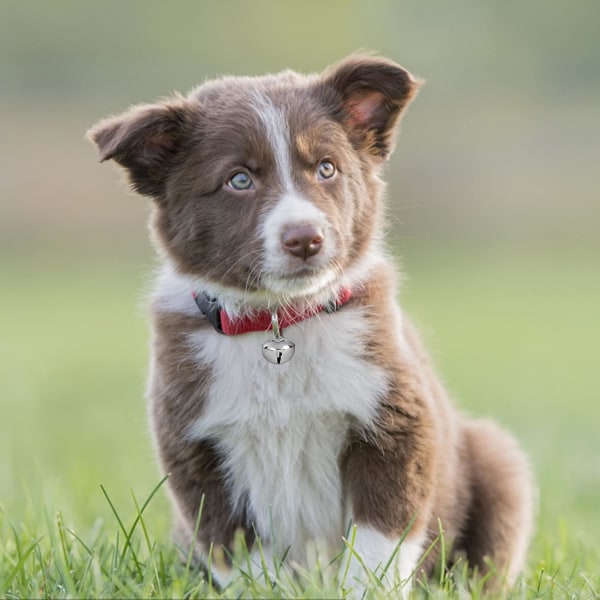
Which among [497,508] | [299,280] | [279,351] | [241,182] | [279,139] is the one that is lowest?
[497,508]

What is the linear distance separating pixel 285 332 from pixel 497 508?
1.32 meters

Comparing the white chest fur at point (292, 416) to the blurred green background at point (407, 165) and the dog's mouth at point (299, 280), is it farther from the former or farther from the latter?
the blurred green background at point (407, 165)

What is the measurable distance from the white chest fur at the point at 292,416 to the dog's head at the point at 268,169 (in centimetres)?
23

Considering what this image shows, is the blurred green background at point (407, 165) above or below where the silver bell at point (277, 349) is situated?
below

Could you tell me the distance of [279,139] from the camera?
4.47 metres

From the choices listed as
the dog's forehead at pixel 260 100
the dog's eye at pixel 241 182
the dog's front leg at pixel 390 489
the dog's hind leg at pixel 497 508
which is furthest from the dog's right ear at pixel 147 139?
the dog's hind leg at pixel 497 508

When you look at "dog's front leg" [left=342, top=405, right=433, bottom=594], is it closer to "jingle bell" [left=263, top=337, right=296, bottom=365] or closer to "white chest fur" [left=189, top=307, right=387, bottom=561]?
"white chest fur" [left=189, top=307, right=387, bottom=561]

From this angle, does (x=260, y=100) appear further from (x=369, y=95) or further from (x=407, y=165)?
(x=407, y=165)

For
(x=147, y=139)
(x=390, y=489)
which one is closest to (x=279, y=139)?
(x=147, y=139)

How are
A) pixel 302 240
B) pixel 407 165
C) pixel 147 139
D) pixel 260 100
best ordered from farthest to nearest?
pixel 407 165
pixel 147 139
pixel 260 100
pixel 302 240

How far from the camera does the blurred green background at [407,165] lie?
1598 centimetres

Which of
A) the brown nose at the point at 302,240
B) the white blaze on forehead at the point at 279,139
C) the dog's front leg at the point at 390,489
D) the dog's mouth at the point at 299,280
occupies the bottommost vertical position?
the dog's front leg at the point at 390,489

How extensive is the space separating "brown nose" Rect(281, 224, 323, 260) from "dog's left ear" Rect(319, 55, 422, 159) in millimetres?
711

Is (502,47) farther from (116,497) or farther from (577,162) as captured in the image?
(116,497)
